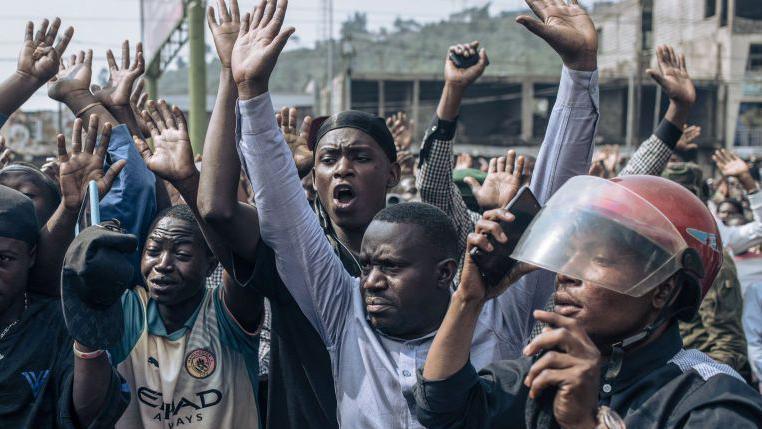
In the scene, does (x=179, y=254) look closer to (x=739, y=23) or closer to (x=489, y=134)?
(x=489, y=134)

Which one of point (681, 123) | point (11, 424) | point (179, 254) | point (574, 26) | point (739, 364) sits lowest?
point (739, 364)

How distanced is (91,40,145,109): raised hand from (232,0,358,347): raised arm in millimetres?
1304

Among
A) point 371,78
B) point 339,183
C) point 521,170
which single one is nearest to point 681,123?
point 521,170

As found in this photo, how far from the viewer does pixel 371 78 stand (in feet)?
121

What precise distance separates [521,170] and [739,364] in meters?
3.32

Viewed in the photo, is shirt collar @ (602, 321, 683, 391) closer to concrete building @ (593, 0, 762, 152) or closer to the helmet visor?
the helmet visor

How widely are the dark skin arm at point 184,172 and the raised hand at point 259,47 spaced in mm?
419

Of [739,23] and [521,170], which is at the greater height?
[739,23]

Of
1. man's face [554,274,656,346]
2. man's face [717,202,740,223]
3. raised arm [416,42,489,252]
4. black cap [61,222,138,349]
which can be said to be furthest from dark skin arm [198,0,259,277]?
man's face [717,202,740,223]

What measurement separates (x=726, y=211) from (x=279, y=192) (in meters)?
6.43

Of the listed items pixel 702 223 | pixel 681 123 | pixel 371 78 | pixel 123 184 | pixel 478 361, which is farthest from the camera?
pixel 371 78

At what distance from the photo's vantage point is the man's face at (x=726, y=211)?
317 inches

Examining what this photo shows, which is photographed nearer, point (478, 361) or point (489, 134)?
point (478, 361)

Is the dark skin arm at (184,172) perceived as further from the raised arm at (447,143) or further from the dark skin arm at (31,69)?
the raised arm at (447,143)
